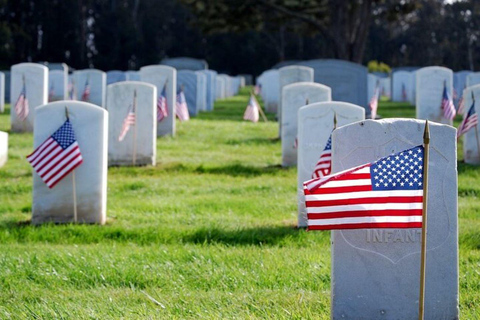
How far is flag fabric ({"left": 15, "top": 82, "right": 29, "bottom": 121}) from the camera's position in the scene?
695 inches

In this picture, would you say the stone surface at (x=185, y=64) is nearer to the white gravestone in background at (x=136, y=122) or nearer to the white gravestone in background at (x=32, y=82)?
the white gravestone in background at (x=32, y=82)

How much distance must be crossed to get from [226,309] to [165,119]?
12.1 m

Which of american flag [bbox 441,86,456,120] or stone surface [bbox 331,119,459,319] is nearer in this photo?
stone surface [bbox 331,119,459,319]

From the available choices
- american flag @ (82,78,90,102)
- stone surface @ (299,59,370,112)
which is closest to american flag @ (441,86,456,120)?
stone surface @ (299,59,370,112)

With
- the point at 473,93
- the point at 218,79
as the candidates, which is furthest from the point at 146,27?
the point at 473,93

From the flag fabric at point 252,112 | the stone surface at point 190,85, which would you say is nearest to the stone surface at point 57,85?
the stone surface at point 190,85

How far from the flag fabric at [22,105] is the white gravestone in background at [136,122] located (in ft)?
13.9

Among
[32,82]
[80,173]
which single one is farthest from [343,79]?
[80,173]

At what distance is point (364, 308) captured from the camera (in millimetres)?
5434

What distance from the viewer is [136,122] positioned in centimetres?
1390

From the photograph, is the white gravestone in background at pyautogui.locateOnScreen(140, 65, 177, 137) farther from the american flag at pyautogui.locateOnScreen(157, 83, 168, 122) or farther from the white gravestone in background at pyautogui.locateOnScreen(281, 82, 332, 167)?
the white gravestone in background at pyautogui.locateOnScreen(281, 82, 332, 167)

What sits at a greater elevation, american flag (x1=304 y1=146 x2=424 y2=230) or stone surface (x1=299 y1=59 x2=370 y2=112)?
stone surface (x1=299 y1=59 x2=370 y2=112)

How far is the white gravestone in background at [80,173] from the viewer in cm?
938

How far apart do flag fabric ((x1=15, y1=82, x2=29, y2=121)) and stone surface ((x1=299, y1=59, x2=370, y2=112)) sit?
6.89 m
